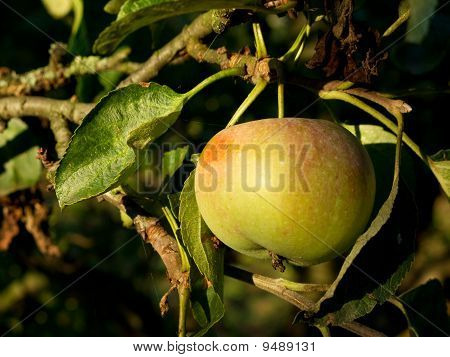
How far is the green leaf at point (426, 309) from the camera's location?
1166mm

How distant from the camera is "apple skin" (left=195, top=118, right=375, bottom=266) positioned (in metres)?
0.75

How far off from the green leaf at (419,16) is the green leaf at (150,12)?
239 millimetres

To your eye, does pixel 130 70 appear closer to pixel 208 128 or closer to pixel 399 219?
pixel 208 128

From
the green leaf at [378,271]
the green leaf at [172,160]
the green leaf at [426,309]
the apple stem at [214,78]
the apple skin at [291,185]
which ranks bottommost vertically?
the green leaf at [426,309]

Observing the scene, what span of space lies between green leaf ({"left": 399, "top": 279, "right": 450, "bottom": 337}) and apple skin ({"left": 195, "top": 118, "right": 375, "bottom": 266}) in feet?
1.43

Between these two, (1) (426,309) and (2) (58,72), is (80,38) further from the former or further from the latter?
(1) (426,309)

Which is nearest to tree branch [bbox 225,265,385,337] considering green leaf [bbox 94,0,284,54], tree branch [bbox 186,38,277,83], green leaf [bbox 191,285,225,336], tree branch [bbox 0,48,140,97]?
green leaf [bbox 191,285,225,336]

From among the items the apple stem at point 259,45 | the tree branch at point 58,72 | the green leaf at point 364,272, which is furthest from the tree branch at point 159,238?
the tree branch at point 58,72

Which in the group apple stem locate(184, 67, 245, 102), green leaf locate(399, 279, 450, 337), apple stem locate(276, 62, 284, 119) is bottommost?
green leaf locate(399, 279, 450, 337)

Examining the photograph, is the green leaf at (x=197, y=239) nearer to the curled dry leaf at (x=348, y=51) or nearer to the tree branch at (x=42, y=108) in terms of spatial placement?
the curled dry leaf at (x=348, y=51)

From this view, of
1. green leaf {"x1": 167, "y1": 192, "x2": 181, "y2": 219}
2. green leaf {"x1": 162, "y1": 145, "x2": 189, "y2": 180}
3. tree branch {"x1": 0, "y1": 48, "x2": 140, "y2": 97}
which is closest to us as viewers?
green leaf {"x1": 167, "y1": 192, "x2": 181, "y2": 219}

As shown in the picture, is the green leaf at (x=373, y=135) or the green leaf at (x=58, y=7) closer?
the green leaf at (x=373, y=135)

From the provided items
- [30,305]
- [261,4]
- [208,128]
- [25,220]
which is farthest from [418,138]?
[30,305]

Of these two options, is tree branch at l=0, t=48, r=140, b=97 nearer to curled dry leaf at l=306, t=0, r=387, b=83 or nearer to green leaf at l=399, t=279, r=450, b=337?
curled dry leaf at l=306, t=0, r=387, b=83
